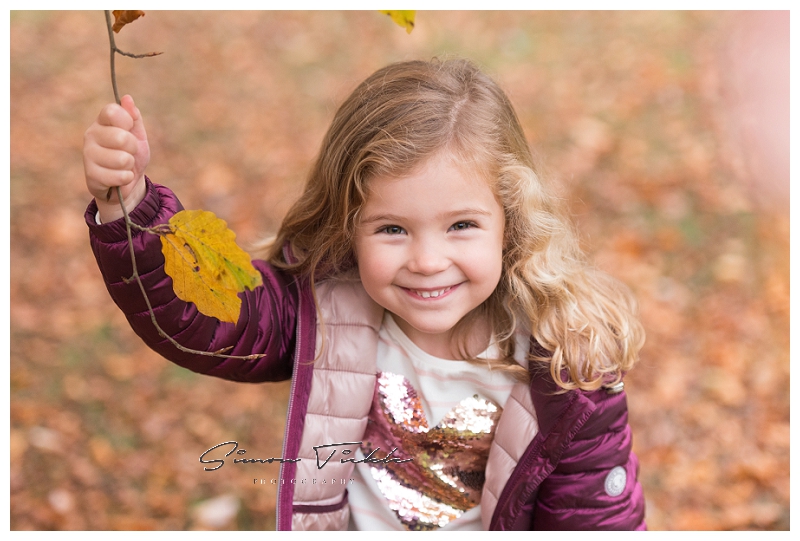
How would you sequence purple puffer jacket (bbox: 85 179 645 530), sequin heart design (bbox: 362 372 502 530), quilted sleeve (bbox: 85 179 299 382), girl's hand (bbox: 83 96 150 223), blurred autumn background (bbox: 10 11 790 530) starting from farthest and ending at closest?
blurred autumn background (bbox: 10 11 790 530)
sequin heart design (bbox: 362 372 502 530)
purple puffer jacket (bbox: 85 179 645 530)
quilted sleeve (bbox: 85 179 299 382)
girl's hand (bbox: 83 96 150 223)

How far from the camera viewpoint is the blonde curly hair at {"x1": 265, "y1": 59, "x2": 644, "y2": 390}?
1.34 meters

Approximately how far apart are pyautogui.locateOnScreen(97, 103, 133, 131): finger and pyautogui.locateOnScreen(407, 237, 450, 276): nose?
53cm

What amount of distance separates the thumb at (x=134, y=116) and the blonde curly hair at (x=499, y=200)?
1.32 feet

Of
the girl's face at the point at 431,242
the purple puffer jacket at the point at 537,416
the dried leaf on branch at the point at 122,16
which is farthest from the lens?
the purple puffer jacket at the point at 537,416

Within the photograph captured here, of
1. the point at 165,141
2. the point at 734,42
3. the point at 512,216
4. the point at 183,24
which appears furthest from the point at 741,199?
the point at 183,24

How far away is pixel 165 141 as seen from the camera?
3781 mm

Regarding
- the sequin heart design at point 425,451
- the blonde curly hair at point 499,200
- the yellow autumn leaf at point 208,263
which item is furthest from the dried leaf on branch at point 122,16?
the sequin heart design at point 425,451

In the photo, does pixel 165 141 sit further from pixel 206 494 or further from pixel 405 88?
pixel 405 88

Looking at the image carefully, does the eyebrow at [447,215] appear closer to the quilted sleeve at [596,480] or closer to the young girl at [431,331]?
the young girl at [431,331]

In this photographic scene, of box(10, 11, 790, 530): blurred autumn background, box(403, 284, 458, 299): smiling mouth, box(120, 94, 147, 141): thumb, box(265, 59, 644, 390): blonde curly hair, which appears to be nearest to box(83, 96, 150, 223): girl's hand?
box(120, 94, 147, 141): thumb

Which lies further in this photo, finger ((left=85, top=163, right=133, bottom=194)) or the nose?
the nose

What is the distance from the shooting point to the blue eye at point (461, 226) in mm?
1335

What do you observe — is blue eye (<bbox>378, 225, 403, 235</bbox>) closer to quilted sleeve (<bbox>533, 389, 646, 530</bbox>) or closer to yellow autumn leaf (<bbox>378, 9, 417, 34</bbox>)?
yellow autumn leaf (<bbox>378, 9, 417, 34</bbox>)
